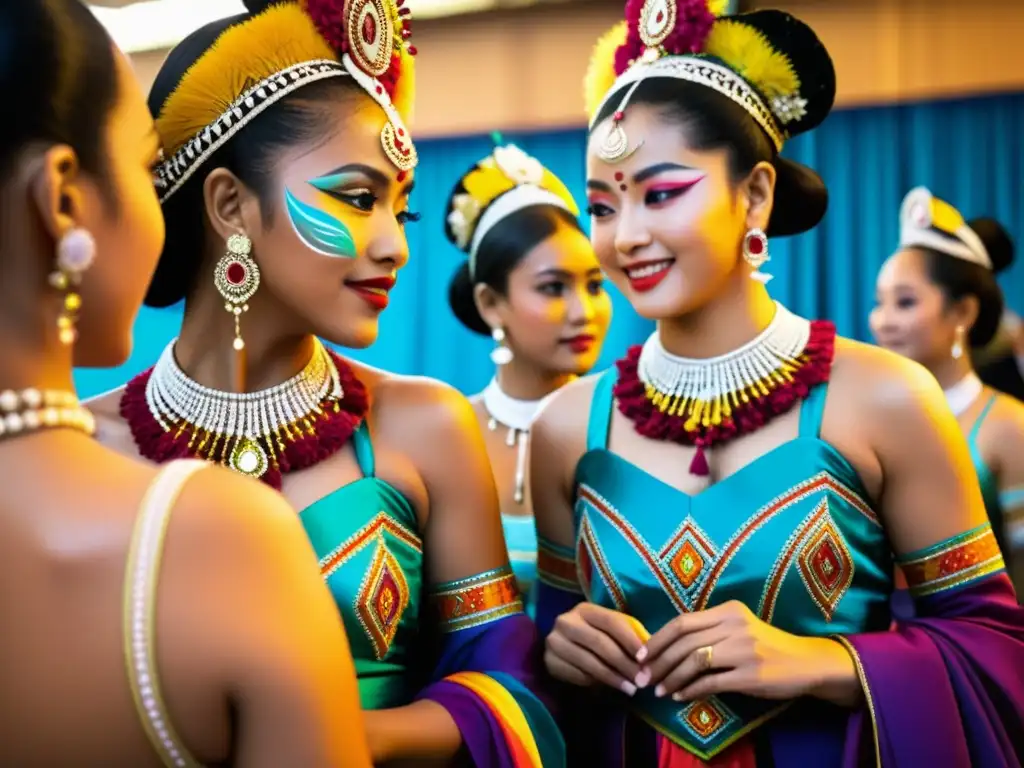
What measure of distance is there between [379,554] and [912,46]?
12.5 ft

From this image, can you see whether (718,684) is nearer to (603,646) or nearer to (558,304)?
(603,646)

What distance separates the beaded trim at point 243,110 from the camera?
1.34 metres

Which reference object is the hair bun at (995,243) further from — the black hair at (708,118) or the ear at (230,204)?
the ear at (230,204)

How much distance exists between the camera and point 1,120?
792mm

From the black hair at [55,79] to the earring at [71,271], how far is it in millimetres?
65

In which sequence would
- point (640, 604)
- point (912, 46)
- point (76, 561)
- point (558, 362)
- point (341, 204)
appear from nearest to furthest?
point (76, 561), point (341, 204), point (640, 604), point (558, 362), point (912, 46)

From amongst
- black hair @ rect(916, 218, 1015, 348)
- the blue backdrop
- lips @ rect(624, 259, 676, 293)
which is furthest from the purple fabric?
the blue backdrop

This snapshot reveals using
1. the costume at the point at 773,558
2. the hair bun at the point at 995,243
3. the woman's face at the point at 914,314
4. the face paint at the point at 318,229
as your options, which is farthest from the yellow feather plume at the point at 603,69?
the hair bun at the point at 995,243

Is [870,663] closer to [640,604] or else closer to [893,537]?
[893,537]

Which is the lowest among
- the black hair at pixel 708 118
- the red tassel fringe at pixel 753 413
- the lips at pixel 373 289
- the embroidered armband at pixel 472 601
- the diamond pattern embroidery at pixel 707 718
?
the diamond pattern embroidery at pixel 707 718

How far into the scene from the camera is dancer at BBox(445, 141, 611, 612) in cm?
269

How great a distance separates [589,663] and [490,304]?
156cm

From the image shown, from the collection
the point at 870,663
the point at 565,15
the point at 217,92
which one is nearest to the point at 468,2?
the point at 565,15

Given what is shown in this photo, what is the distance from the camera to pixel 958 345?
10.4 ft
